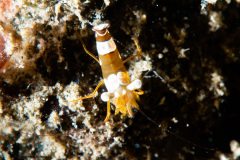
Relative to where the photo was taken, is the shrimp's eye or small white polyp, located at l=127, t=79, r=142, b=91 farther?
the shrimp's eye

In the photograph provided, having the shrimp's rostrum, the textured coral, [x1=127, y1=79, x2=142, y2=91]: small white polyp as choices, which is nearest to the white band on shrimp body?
the shrimp's rostrum

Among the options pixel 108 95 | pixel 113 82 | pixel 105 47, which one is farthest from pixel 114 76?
pixel 105 47

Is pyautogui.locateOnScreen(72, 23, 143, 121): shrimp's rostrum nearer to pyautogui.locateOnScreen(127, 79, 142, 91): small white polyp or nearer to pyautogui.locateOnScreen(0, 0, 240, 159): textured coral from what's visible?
pyautogui.locateOnScreen(127, 79, 142, 91): small white polyp

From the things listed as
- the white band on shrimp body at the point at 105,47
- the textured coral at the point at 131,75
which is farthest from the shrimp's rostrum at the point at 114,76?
the textured coral at the point at 131,75

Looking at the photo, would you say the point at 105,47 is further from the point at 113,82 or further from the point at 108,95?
the point at 108,95

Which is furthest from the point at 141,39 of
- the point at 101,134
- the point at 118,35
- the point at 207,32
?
the point at 101,134

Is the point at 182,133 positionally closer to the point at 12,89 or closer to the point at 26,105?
the point at 26,105

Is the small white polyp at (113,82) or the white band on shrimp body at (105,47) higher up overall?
the white band on shrimp body at (105,47)

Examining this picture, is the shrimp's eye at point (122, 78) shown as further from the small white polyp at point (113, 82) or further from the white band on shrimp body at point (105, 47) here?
the white band on shrimp body at point (105, 47)
